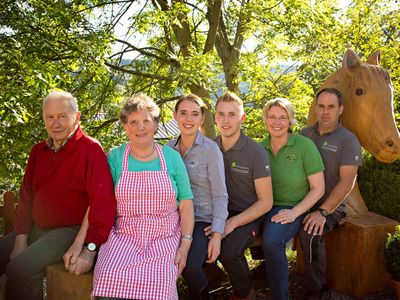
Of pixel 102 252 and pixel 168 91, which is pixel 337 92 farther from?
pixel 168 91

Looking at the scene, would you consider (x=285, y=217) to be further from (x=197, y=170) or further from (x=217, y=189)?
(x=197, y=170)

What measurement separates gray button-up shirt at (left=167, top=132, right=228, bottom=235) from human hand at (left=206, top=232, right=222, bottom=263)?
9 cm

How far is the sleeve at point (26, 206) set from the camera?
3053 mm

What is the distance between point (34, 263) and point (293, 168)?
1.98 metres

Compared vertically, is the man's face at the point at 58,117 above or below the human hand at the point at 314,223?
above

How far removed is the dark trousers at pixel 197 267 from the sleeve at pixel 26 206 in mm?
1141

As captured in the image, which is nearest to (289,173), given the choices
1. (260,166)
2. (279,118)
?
(260,166)

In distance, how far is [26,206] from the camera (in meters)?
3.09

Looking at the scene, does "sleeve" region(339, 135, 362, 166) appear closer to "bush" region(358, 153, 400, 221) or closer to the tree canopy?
"bush" region(358, 153, 400, 221)

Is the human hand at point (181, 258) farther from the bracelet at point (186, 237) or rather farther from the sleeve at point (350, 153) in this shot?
the sleeve at point (350, 153)

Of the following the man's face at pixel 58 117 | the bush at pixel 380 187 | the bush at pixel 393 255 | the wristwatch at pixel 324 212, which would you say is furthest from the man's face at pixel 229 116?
the bush at pixel 380 187

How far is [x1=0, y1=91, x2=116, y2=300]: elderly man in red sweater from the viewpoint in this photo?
2.74m

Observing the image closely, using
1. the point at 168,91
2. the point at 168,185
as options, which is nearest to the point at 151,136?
the point at 168,185

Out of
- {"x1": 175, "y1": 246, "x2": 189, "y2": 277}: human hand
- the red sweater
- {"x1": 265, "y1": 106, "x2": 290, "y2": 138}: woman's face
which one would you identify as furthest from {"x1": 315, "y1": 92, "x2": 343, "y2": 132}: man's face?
the red sweater
